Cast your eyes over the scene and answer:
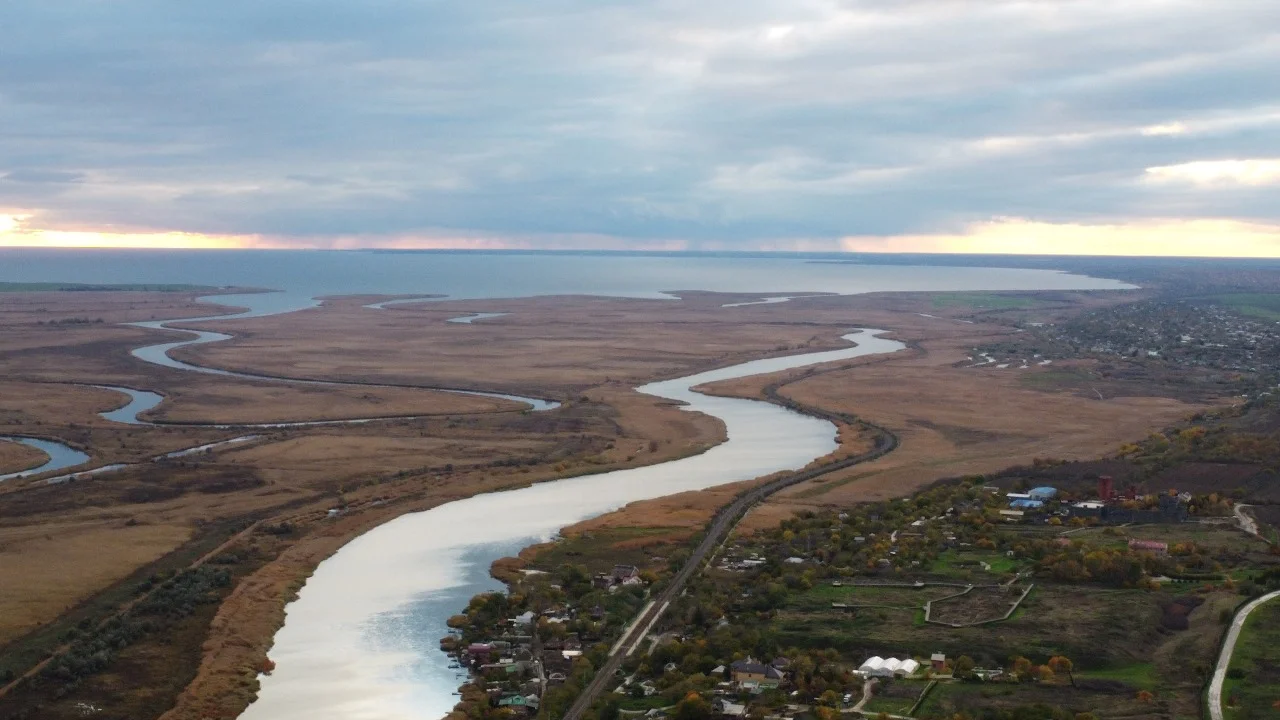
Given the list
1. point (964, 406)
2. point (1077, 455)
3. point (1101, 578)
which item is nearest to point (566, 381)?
point (964, 406)

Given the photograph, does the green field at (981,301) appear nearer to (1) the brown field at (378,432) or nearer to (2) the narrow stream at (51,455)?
(1) the brown field at (378,432)

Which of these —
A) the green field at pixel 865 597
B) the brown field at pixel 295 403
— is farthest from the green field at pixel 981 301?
the green field at pixel 865 597

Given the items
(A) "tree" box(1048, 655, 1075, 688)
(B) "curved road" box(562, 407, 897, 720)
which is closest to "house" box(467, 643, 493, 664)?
(B) "curved road" box(562, 407, 897, 720)

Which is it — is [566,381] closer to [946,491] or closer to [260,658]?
[946,491]

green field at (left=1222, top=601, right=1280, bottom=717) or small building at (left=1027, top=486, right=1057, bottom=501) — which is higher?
small building at (left=1027, top=486, right=1057, bottom=501)

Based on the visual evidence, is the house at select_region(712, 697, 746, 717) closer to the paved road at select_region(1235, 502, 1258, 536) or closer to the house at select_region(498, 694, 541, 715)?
the house at select_region(498, 694, 541, 715)

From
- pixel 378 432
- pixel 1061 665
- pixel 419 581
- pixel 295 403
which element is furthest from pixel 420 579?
pixel 295 403
